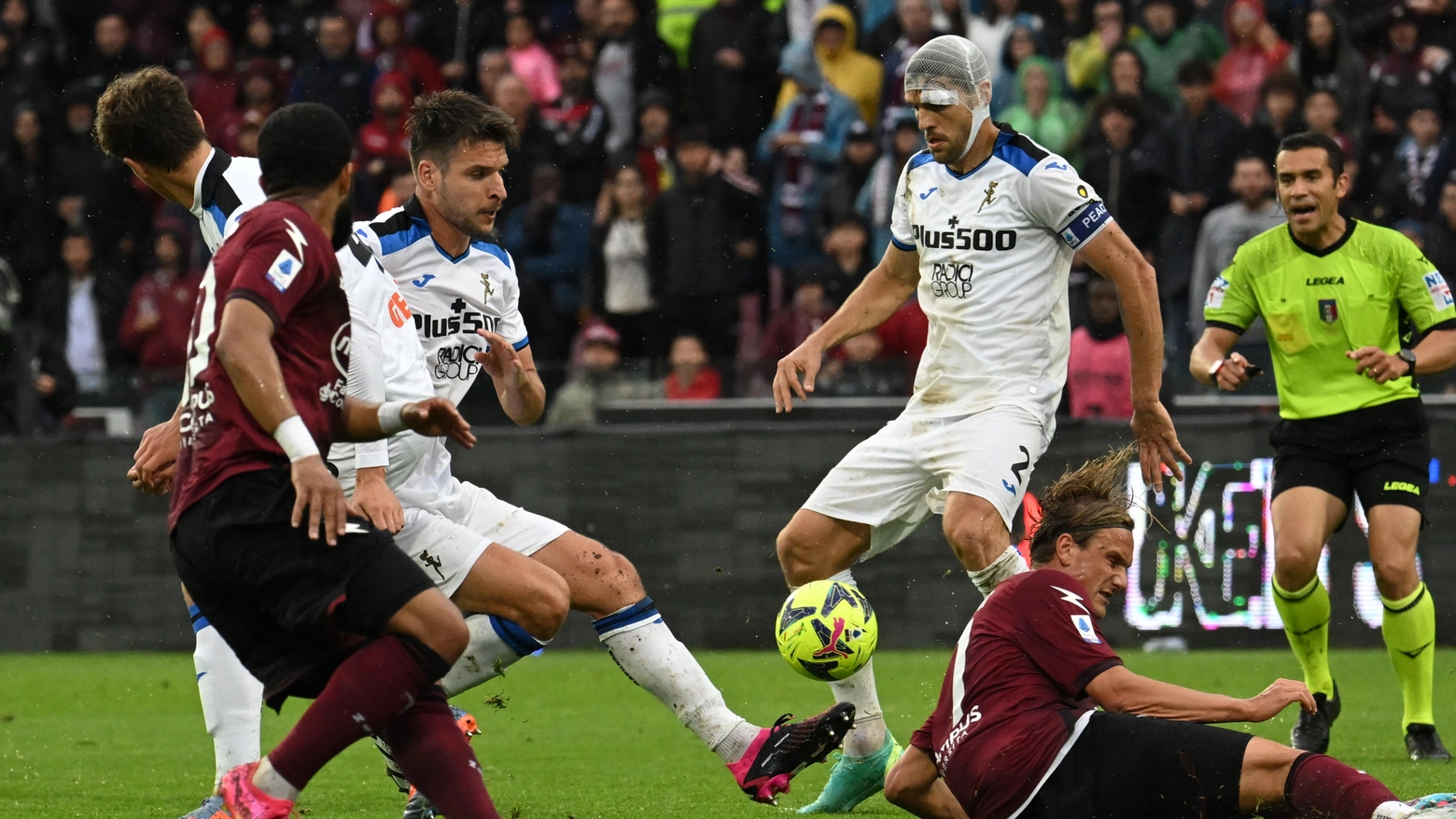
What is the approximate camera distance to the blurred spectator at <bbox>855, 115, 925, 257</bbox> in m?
14.1

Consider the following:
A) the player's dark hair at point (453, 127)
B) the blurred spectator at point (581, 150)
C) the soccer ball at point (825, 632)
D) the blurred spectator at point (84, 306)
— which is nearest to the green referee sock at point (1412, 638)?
the soccer ball at point (825, 632)

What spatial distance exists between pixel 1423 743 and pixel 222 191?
5051 mm

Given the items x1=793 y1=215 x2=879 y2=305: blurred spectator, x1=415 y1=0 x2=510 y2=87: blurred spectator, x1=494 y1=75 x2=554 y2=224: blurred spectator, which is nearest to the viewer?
x1=793 y1=215 x2=879 y2=305: blurred spectator

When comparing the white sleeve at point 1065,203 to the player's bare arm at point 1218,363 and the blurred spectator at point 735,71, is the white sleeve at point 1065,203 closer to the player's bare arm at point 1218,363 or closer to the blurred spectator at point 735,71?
the player's bare arm at point 1218,363

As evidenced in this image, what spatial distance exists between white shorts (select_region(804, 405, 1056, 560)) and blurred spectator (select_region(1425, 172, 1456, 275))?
22.9ft

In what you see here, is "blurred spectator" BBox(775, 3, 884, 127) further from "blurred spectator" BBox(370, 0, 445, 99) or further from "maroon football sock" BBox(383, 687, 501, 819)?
"maroon football sock" BBox(383, 687, 501, 819)

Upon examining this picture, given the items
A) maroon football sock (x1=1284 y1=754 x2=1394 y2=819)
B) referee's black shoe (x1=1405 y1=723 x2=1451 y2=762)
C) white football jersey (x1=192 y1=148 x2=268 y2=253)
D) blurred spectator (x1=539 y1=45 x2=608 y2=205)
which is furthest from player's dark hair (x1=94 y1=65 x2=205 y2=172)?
blurred spectator (x1=539 y1=45 x2=608 y2=205)

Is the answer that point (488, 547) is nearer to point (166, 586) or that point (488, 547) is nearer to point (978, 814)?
point (978, 814)

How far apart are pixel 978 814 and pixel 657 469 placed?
25.0 ft

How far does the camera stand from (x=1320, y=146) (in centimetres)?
802

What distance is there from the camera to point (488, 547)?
19.9 feet

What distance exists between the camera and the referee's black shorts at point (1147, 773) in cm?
484

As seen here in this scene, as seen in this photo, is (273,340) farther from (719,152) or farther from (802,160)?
(719,152)

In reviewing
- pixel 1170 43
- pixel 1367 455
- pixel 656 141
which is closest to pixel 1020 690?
pixel 1367 455
